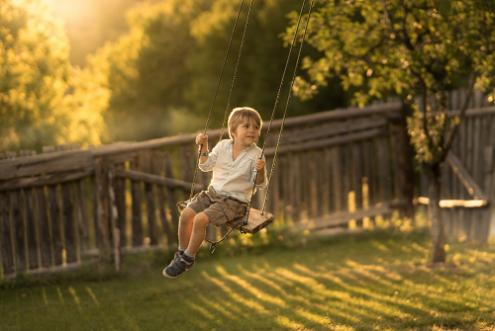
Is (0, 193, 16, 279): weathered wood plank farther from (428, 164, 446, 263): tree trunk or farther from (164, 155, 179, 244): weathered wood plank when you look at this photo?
(428, 164, 446, 263): tree trunk

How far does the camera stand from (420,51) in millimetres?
9516

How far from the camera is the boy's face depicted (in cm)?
673

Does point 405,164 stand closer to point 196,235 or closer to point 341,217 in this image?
point 341,217

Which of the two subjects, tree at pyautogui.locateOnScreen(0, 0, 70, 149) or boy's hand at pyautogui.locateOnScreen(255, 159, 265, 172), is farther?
tree at pyautogui.locateOnScreen(0, 0, 70, 149)

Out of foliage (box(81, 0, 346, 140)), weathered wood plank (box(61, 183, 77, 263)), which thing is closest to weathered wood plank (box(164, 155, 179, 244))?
weathered wood plank (box(61, 183, 77, 263))

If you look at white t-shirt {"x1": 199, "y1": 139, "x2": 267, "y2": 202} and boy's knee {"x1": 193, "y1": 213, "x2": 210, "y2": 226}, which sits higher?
white t-shirt {"x1": 199, "y1": 139, "x2": 267, "y2": 202}

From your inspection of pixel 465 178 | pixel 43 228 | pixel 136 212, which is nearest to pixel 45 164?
pixel 43 228

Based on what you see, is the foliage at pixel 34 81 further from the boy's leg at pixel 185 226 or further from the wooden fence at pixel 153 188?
the boy's leg at pixel 185 226

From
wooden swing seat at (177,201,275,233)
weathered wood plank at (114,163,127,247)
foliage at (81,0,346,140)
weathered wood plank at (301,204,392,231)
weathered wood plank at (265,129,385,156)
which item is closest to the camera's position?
wooden swing seat at (177,201,275,233)

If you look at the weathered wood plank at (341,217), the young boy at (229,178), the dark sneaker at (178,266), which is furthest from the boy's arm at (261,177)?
the weathered wood plank at (341,217)

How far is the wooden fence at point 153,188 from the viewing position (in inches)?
407

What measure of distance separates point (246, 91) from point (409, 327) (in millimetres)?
12309

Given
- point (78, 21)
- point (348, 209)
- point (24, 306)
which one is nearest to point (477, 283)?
point (348, 209)

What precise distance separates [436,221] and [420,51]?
2.12m
